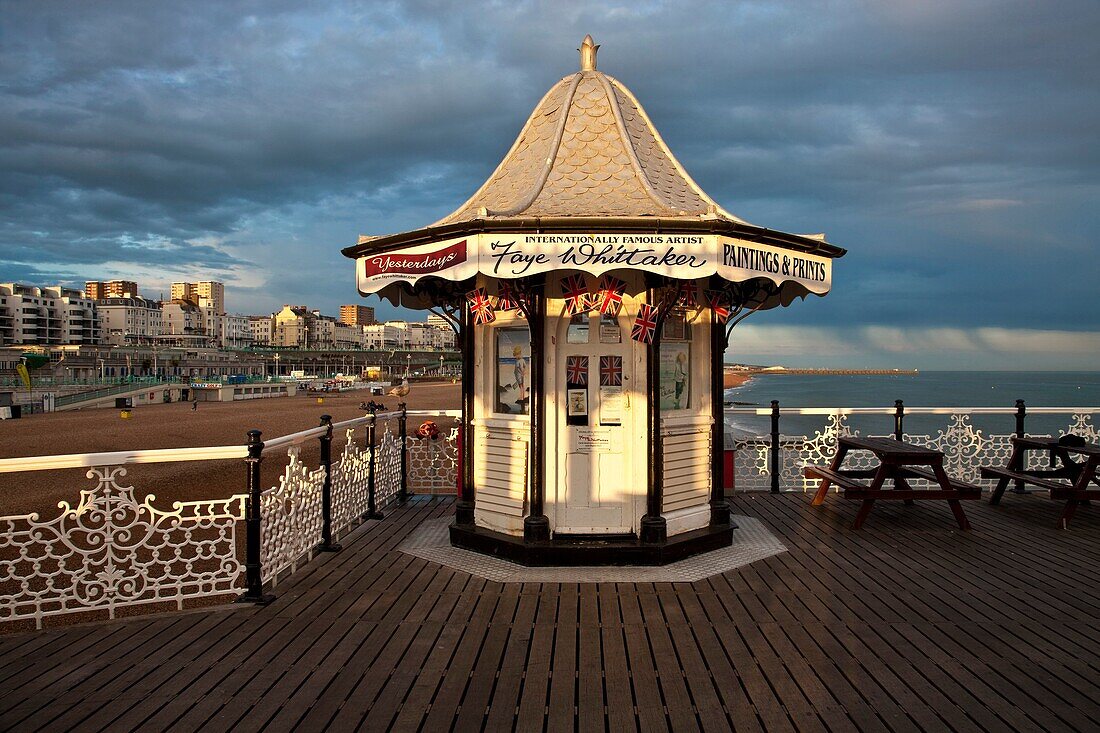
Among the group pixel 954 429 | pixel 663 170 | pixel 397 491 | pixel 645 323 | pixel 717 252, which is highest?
pixel 663 170

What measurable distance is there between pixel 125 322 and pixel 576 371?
177 metres

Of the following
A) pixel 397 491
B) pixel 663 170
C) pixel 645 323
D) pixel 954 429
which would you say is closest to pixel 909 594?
pixel 645 323

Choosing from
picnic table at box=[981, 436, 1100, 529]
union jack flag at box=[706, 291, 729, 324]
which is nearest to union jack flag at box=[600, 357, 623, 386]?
union jack flag at box=[706, 291, 729, 324]

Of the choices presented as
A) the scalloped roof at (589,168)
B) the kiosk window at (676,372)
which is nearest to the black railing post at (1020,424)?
the kiosk window at (676,372)

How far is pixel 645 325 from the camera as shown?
221 inches

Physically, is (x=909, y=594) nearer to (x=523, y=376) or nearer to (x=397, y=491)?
(x=523, y=376)

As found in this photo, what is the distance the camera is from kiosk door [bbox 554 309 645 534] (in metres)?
5.89

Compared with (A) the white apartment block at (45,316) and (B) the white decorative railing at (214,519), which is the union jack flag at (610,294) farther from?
(A) the white apartment block at (45,316)

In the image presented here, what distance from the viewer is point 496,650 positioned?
402cm

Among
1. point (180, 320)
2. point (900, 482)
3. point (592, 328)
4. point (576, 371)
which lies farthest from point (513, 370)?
point (180, 320)

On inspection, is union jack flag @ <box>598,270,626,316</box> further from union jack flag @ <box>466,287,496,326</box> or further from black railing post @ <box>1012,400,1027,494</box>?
black railing post @ <box>1012,400,1027,494</box>

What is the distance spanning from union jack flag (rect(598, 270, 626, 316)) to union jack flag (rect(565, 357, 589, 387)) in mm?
518

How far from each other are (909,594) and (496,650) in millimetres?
3312

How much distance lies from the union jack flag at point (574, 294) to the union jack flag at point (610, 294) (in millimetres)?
147
